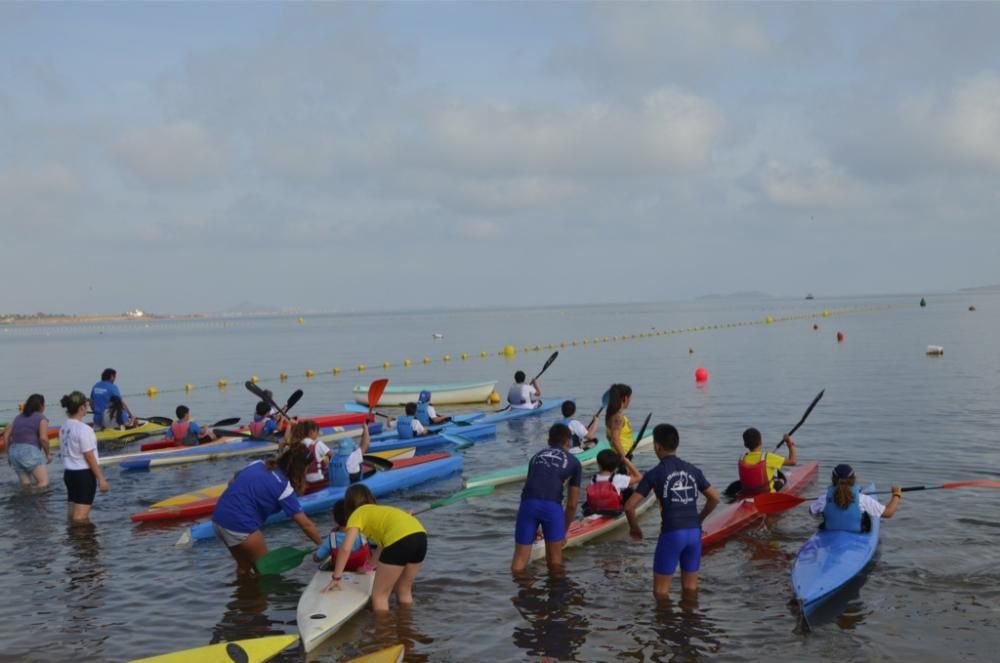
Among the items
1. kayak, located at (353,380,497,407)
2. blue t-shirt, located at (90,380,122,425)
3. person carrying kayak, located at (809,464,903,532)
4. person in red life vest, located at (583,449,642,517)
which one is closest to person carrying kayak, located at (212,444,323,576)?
person in red life vest, located at (583,449,642,517)

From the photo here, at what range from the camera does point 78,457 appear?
1158cm

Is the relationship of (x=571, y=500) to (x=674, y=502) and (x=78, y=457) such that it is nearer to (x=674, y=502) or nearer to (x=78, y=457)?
(x=674, y=502)

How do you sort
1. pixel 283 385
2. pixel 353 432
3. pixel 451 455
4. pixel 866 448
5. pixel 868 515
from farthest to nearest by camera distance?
pixel 283 385 → pixel 353 432 → pixel 866 448 → pixel 451 455 → pixel 868 515

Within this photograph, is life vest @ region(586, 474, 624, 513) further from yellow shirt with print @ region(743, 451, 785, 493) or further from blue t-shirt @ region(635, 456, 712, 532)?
blue t-shirt @ region(635, 456, 712, 532)

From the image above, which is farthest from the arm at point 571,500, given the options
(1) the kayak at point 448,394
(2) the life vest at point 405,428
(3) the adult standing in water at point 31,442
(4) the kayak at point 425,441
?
(1) the kayak at point 448,394

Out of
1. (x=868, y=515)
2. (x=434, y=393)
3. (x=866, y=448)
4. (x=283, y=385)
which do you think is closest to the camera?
(x=868, y=515)

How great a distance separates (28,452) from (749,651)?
1180cm

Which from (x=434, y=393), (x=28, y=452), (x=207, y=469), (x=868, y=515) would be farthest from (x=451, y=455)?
(x=434, y=393)

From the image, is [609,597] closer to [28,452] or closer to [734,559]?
[734,559]

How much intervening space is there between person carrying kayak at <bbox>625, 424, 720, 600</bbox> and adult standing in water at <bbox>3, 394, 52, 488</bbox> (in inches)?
394

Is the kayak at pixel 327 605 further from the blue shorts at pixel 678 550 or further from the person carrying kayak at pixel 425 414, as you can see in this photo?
the person carrying kayak at pixel 425 414

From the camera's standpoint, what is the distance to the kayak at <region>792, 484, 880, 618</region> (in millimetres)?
8438

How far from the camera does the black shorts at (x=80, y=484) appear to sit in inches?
465

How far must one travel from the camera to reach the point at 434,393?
29297 millimetres
